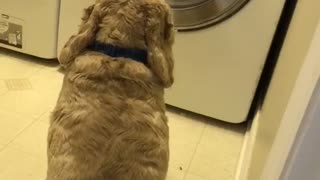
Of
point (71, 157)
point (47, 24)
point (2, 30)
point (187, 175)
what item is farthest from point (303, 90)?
point (2, 30)

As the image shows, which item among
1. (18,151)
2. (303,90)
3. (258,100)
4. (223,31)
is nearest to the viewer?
(303,90)

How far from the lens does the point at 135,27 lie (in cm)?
96

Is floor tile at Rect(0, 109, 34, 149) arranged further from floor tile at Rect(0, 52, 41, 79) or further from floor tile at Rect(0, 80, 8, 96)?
floor tile at Rect(0, 52, 41, 79)

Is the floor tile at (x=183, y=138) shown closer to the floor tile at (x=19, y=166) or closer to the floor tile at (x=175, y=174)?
the floor tile at (x=175, y=174)

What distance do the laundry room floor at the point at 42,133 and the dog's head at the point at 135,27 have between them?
1.81ft

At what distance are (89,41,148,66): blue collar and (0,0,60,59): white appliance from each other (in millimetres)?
914

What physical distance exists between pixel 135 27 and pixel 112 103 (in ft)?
0.55

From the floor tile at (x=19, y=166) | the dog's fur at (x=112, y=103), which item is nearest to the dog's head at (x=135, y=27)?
the dog's fur at (x=112, y=103)

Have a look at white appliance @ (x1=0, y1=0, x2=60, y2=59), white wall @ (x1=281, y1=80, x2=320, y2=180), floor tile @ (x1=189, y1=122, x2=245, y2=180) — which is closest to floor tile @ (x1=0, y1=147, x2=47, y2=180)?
floor tile @ (x1=189, y1=122, x2=245, y2=180)

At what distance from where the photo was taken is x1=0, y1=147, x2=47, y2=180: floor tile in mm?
1371

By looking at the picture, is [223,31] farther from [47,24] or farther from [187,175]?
[47,24]

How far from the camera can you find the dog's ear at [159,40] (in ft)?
3.19

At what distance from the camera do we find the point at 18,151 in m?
1.47

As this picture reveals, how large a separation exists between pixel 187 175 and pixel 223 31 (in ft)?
1.67
